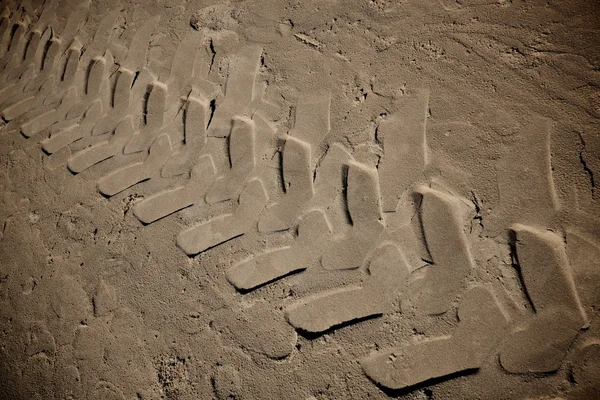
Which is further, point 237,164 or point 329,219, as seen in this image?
point 237,164

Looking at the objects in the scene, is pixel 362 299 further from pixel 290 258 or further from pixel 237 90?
pixel 237 90

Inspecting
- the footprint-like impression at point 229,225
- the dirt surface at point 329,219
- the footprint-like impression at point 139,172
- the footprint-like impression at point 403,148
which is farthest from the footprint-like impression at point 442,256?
the footprint-like impression at point 139,172

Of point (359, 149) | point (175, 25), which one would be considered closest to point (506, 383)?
point (359, 149)

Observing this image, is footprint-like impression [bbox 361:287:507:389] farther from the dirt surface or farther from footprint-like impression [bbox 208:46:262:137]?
footprint-like impression [bbox 208:46:262:137]

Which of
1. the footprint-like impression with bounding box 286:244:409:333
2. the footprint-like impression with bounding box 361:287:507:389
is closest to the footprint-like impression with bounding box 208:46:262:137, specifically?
the footprint-like impression with bounding box 286:244:409:333

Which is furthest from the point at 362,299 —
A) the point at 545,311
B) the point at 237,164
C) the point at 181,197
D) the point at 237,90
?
the point at 237,90

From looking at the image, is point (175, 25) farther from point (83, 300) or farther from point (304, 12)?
point (83, 300)

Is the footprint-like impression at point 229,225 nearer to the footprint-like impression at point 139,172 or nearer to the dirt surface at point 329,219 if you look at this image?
the dirt surface at point 329,219

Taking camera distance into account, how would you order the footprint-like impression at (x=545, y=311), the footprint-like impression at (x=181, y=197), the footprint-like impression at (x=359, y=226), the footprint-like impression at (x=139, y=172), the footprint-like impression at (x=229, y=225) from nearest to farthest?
the footprint-like impression at (x=545, y=311)
the footprint-like impression at (x=359, y=226)
the footprint-like impression at (x=229, y=225)
the footprint-like impression at (x=181, y=197)
the footprint-like impression at (x=139, y=172)

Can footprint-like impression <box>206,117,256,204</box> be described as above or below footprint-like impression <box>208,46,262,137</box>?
below
